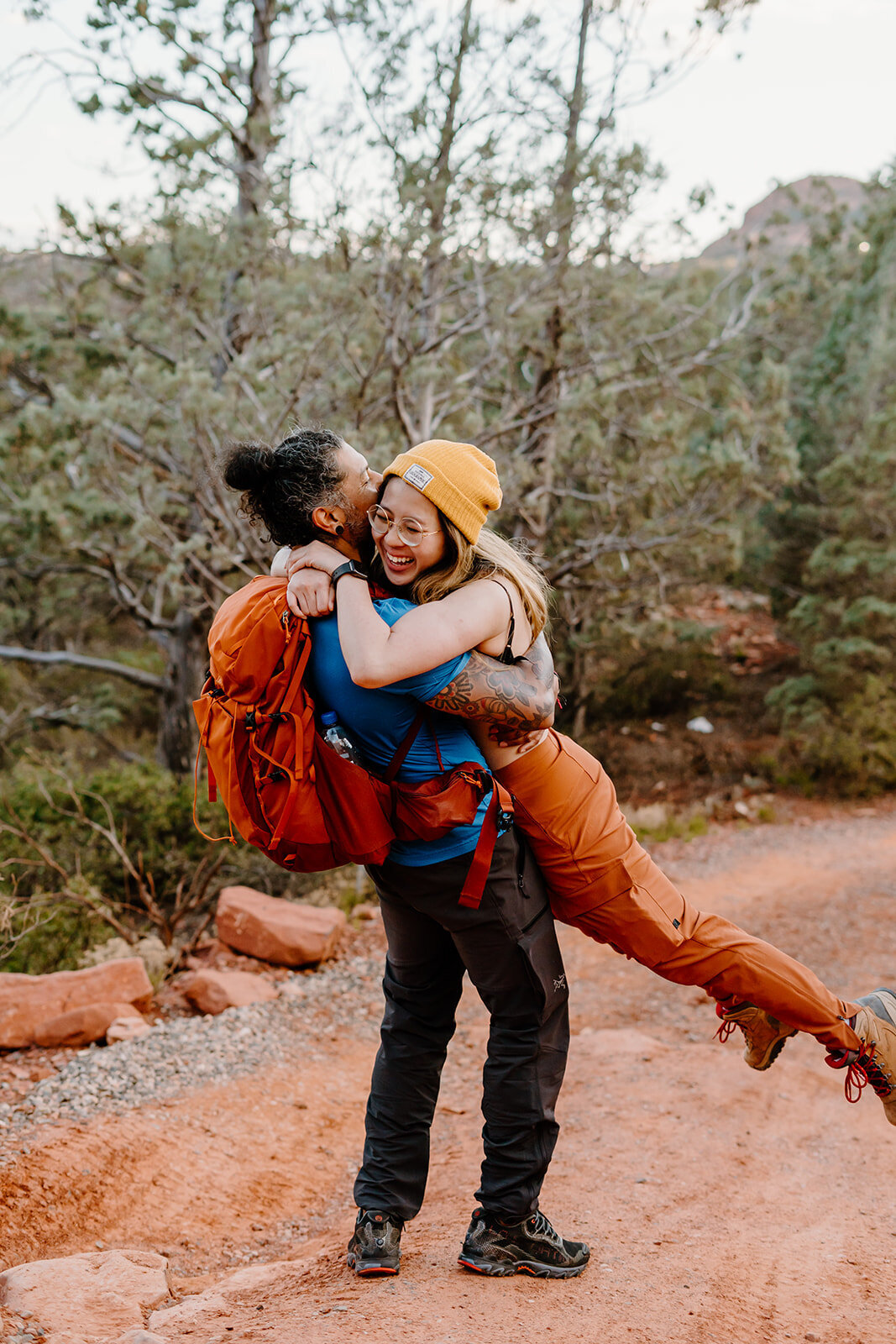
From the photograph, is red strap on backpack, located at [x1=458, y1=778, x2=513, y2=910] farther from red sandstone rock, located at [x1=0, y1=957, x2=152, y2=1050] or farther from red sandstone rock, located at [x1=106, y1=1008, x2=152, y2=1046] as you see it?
red sandstone rock, located at [x1=0, y1=957, x2=152, y2=1050]

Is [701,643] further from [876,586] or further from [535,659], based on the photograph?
[535,659]

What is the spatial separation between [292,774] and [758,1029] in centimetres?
148

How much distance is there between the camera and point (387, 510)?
7.48 feet

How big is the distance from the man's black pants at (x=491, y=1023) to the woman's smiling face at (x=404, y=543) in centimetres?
68

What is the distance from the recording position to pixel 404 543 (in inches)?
89.2

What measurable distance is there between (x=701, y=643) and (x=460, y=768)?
15393mm

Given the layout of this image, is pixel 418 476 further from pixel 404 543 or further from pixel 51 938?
pixel 51 938

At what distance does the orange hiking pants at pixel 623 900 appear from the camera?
2.42 m

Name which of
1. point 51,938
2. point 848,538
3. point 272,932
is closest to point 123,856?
point 51,938

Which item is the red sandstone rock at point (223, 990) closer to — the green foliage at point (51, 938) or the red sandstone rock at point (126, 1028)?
the red sandstone rock at point (126, 1028)

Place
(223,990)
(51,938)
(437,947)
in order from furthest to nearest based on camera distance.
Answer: (51,938), (223,990), (437,947)

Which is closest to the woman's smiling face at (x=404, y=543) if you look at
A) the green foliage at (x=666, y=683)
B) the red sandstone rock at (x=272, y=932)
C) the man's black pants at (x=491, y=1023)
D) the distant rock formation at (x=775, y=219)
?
the man's black pants at (x=491, y=1023)

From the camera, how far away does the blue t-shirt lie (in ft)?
→ 7.17

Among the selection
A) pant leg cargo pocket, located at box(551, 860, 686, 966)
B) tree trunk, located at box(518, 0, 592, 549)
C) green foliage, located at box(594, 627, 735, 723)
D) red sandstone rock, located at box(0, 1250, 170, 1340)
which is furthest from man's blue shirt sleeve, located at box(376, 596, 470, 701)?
green foliage, located at box(594, 627, 735, 723)
